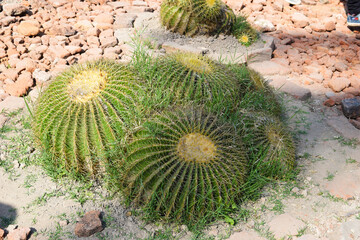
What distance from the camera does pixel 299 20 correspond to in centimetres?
676

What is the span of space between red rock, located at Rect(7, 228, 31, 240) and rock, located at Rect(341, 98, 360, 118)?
3635mm

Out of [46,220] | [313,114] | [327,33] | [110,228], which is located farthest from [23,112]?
[327,33]

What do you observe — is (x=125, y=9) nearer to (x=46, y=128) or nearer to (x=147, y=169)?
(x=46, y=128)

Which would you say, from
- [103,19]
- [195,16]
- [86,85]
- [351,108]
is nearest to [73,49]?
[103,19]

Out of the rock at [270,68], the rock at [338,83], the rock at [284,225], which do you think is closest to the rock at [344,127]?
the rock at [338,83]

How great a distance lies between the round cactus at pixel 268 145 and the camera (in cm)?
298

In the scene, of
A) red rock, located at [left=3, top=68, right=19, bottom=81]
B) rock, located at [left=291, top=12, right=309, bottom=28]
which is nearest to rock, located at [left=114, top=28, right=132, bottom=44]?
red rock, located at [left=3, top=68, right=19, bottom=81]

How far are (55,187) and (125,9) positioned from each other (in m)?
4.35

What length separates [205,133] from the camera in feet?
8.59

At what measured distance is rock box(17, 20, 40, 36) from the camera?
200 inches

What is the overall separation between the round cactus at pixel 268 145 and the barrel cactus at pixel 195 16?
2.47m

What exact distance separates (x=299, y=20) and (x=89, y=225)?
19.0 ft

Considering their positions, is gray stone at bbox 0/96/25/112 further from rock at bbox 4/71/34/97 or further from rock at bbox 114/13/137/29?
rock at bbox 114/13/137/29

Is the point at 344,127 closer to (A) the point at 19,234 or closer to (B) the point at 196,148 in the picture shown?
(B) the point at 196,148
